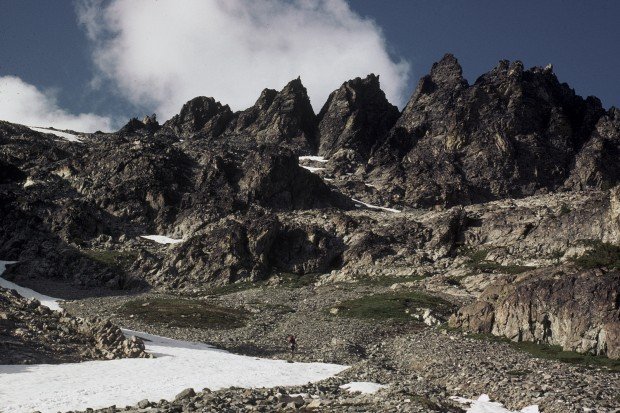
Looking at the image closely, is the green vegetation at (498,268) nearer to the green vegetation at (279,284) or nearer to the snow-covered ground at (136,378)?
the green vegetation at (279,284)

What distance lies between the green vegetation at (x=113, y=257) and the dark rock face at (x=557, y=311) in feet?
328

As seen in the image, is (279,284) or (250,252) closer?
(279,284)

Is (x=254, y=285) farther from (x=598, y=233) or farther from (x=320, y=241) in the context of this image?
(x=598, y=233)

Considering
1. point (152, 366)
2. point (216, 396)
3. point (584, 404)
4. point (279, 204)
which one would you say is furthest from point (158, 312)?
point (279, 204)

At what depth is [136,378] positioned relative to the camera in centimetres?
3497

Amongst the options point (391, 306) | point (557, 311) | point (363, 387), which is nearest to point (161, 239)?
point (391, 306)

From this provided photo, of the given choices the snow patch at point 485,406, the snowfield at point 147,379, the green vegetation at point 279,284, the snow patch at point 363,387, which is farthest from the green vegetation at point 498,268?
the snow patch at point 485,406

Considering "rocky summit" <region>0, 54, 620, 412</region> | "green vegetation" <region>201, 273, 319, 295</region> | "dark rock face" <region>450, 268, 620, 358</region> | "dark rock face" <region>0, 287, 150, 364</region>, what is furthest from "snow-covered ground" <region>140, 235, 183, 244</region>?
"dark rock face" <region>450, 268, 620, 358</region>

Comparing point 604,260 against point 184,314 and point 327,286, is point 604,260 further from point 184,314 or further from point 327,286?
point 327,286

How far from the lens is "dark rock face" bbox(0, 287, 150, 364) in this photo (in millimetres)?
38688

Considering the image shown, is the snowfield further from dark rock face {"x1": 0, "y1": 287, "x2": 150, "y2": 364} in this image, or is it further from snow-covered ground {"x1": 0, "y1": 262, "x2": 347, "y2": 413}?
dark rock face {"x1": 0, "y1": 287, "x2": 150, "y2": 364}

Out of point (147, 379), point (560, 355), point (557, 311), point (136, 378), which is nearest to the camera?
point (147, 379)

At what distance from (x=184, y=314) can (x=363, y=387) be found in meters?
54.0

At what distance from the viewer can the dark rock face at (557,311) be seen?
1727 inches
